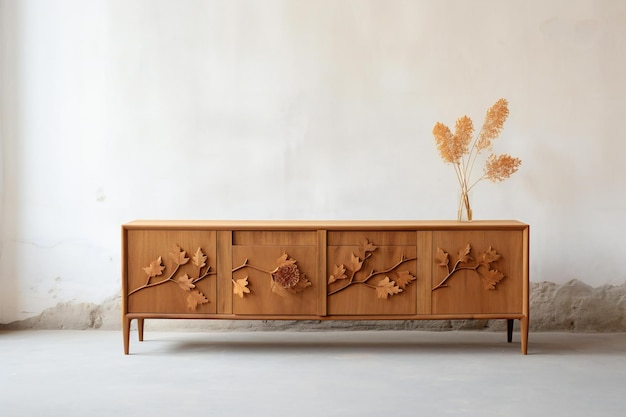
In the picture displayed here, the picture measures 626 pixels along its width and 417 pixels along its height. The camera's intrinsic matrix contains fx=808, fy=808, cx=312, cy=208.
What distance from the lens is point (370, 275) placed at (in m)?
4.64

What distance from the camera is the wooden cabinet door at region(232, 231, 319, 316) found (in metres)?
4.64

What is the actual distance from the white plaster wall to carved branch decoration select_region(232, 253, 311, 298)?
0.83 m

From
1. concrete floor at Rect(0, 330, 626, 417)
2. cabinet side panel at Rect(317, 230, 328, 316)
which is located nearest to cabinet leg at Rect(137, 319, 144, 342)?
concrete floor at Rect(0, 330, 626, 417)

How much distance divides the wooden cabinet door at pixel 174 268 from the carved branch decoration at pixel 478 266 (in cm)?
131

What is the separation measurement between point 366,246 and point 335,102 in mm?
1200

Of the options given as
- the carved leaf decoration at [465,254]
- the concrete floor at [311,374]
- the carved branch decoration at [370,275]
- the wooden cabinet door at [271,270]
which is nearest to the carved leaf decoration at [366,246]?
the carved branch decoration at [370,275]

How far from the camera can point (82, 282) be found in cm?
546

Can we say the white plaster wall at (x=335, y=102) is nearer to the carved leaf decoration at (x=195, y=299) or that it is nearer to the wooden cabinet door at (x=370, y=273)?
the wooden cabinet door at (x=370, y=273)

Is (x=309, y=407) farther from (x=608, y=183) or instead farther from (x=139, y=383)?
(x=608, y=183)

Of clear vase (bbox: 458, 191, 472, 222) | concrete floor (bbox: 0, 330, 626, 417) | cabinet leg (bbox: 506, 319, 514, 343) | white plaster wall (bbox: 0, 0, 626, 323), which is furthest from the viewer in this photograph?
white plaster wall (bbox: 0, 0, 626, 323)

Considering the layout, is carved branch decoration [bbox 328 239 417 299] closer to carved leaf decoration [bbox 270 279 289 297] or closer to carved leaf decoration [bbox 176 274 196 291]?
carved leaf decoration [bbox 270 279 289 297]

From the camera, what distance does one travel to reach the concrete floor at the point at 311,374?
3623 mm

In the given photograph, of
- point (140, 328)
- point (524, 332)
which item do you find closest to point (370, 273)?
point (524, 332)

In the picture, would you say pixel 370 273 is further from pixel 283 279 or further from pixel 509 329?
pixel 509 329
